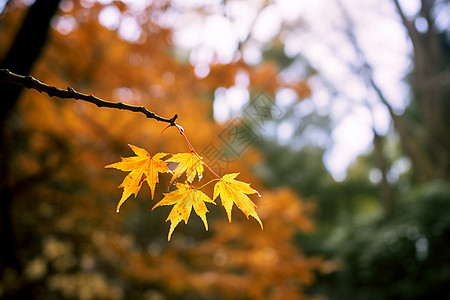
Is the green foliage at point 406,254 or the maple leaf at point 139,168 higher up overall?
the green foliage at point 406,254

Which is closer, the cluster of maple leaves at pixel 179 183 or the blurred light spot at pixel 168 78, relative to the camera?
the cluster of maple leaves at pixel 179 183

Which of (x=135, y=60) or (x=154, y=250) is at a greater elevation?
(x=135, y=60)

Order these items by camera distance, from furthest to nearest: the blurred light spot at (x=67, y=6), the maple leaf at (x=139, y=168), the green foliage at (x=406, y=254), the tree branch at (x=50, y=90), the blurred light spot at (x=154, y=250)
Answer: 1. the green foliage at (x=406, y=254)
2. the blurred light spot at (x=154, y=250)
3. the blurred light spot at (x=67, y=6)
4. the maple leaf at (x=139, y=168)
5. the tree branch at (x=50, y=90)

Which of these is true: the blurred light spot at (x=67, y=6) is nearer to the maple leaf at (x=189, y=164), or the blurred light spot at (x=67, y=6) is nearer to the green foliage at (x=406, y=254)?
the maple leaf at (x=189, y=164)

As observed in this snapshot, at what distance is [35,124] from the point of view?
11.5 ft

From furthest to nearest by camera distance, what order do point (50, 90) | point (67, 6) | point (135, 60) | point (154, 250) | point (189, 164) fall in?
point (154, 250)
point (135, 60)
point (67, 6)
point (189, 164)
point (50, 90)

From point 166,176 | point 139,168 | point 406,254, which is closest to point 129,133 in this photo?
point 166,176

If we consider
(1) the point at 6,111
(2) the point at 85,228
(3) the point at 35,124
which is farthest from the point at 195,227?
(1) the point at 6,111

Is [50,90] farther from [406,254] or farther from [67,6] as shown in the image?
[406,254]

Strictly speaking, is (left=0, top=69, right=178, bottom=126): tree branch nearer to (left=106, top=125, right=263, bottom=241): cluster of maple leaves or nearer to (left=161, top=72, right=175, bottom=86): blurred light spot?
(left=106, top=125, right=263, bottom=241): cluster of maple leaves

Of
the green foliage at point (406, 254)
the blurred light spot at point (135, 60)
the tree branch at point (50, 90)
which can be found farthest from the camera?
the green foliage at point (406, 254)

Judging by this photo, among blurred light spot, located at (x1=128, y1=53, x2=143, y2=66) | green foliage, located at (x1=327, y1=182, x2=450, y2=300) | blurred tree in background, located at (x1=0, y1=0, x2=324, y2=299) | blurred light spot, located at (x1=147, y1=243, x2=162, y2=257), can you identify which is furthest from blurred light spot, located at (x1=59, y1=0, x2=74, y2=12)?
green foliage, located at (x1=327, y1=182, x2=450, y2=300)

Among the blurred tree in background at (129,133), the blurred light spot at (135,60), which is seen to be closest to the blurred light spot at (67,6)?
the blurred tree in background at (129,133)

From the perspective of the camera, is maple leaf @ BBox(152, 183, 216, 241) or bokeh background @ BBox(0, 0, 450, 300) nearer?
maple leaf @ BBox(152, 183, 216, 241)
